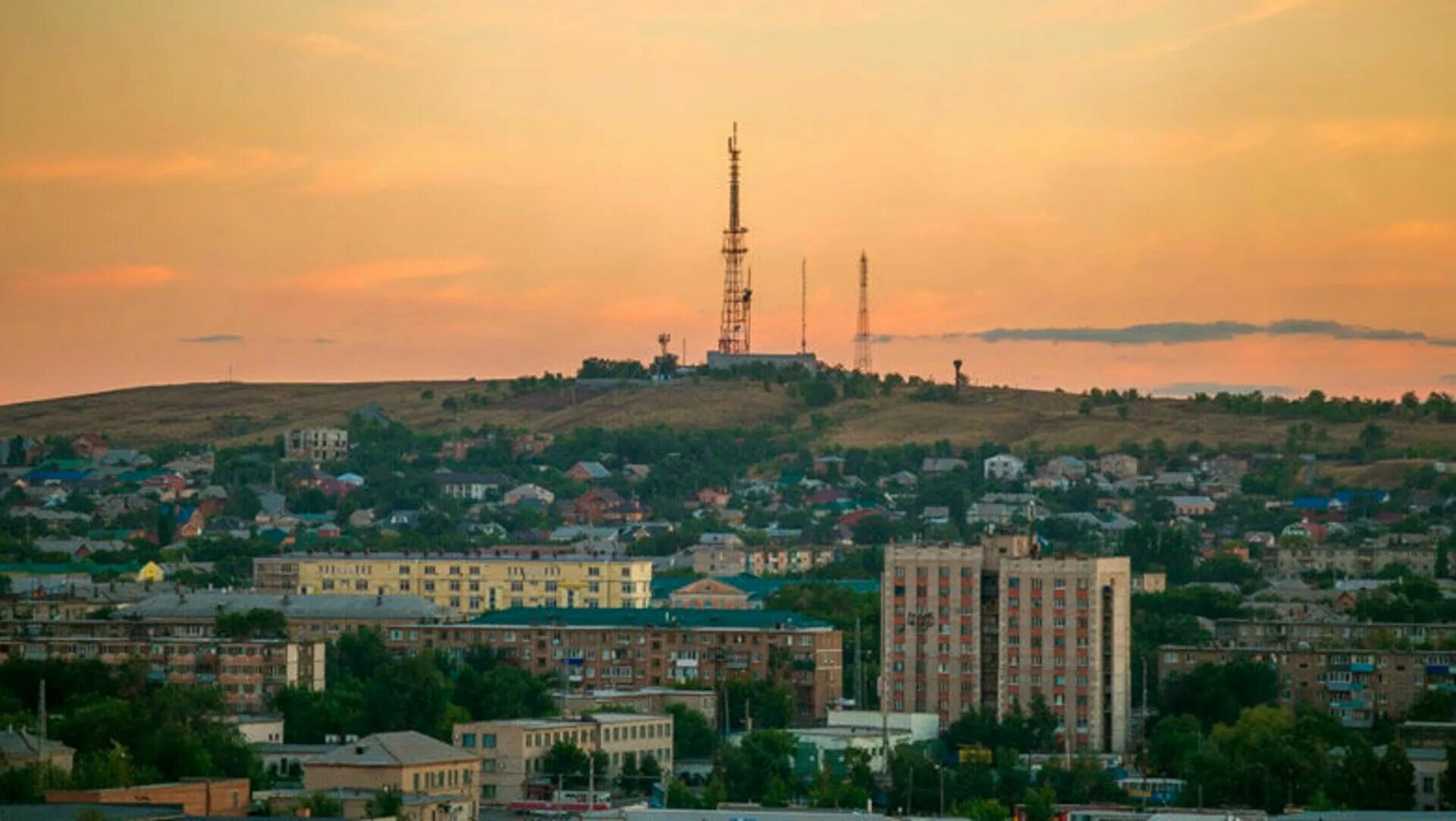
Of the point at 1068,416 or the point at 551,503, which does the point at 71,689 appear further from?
the point at 1068,416

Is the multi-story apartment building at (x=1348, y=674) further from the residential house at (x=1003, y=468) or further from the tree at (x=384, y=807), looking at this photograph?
the residential house at (x=1003, y=468)

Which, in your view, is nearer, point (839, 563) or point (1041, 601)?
point (1041, 601)

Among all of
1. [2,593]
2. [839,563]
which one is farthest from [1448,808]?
[839,563]

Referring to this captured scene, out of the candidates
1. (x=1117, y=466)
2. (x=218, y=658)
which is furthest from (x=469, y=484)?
(x=218, y=658)

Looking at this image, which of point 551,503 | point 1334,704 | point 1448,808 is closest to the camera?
point 1448,808

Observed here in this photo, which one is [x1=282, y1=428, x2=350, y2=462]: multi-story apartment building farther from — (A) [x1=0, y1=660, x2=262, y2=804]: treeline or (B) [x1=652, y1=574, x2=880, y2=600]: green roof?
(A) [x1=0, y1=660, x2=262, y2=804]: treeline

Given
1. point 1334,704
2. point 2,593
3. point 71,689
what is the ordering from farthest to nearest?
point 2,593
point 1334,704
point 71,689

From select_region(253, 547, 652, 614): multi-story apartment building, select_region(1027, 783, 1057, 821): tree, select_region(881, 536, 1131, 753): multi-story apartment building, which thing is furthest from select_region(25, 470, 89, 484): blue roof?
select_region(1027, 783, 1057, 821): tree

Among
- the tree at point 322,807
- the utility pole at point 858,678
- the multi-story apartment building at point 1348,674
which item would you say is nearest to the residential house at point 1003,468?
the utility pole at point 858,678
